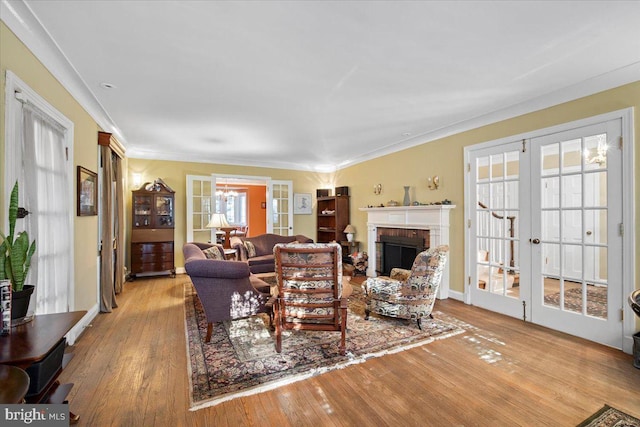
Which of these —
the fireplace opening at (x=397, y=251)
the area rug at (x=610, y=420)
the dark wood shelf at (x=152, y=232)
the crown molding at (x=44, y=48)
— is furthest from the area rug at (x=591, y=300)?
the dark wood shelf at (x=152, y=232)

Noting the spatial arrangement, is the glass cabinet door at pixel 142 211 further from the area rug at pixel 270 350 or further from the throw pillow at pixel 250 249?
the area rug at pixel 270 350

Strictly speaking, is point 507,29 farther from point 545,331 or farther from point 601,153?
point 545,331

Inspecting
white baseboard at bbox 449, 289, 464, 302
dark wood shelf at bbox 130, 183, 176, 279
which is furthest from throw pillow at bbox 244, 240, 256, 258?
white baseboard at bbox 449, 289, 464, 302

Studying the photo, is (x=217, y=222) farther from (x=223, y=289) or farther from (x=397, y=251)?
(x=397, y=251)

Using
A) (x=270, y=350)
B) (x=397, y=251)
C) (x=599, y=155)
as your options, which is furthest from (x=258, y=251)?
(x=599, y=155)

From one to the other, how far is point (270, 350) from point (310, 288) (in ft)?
2.44

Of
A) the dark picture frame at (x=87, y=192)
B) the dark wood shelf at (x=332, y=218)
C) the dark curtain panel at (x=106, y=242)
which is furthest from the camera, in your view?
the dark wood shelf at (x=332, y=218)

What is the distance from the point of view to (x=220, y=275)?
2799 millimetres

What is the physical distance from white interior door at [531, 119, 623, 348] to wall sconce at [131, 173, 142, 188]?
6701 mm

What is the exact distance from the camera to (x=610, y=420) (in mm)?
1759

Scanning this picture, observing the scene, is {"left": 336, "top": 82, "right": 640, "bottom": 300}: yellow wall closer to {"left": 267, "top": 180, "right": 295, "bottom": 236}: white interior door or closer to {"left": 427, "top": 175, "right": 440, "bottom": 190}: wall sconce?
{"left": 427, "top": 175, "right": 440, "bottom": 190}: wall sconce

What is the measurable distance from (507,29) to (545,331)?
10.00ft

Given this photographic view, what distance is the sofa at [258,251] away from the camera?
18.2 feet

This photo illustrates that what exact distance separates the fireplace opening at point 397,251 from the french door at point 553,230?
0.93 metres
